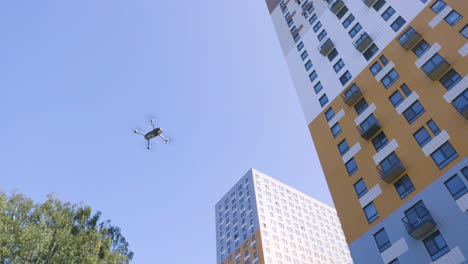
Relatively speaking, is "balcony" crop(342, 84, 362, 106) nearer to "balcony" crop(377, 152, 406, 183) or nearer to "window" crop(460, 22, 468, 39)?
"balcony" crop(377, 152, 406, 183)

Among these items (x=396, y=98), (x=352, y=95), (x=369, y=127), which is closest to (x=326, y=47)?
(x=352, y=95)

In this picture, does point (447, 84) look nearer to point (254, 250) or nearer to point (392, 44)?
point (392, 44)

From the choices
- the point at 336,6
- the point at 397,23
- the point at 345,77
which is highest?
the point at 336,6

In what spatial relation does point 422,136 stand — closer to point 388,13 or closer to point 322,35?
point 388,13

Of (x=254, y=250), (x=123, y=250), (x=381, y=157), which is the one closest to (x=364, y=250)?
(x=381, y=157)

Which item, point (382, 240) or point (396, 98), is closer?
point (382, 240)

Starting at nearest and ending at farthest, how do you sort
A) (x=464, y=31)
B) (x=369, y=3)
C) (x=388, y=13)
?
(x=464, y=31) < (x=388, y=13) < (x=369, y=3)
